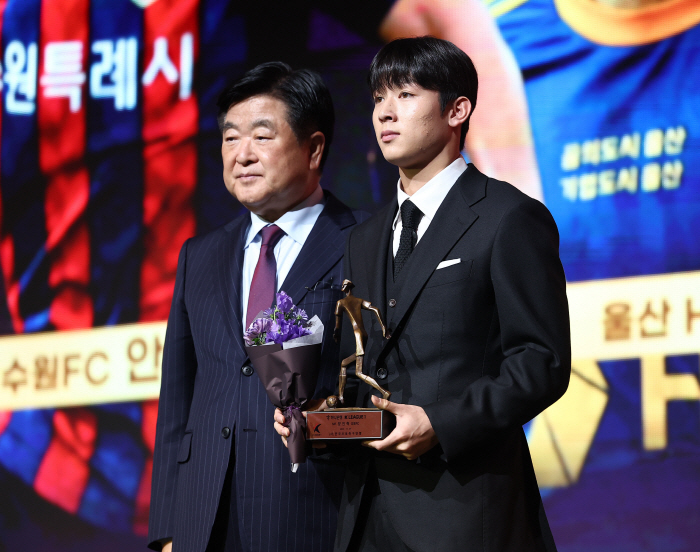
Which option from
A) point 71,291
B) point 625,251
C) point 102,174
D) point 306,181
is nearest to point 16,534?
point 71,291

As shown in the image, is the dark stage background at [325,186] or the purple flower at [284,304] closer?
the purple flower at [284,304]

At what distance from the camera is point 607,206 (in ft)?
9.53

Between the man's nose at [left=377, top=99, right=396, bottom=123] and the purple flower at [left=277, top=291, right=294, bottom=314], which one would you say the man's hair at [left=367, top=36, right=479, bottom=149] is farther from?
the purple flower at [left=277, top=291, right=294, bottom=314]

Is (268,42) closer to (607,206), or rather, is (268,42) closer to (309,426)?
(607,206)

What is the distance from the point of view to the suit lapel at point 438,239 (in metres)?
1.51

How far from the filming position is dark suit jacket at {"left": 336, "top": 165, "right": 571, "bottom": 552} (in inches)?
54.4

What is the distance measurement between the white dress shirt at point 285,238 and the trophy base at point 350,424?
60 cm

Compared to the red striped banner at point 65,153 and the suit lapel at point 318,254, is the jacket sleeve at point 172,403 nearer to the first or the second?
the suit lapel at point 318,254

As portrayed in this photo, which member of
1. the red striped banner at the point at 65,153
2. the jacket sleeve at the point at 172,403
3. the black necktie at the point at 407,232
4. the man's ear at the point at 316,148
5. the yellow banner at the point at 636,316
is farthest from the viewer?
the red striped banner at the point at 65,153

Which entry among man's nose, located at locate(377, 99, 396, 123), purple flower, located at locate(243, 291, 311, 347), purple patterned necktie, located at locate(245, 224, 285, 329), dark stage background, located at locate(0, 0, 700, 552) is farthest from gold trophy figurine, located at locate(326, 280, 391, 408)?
dark stage background, located at locate(0, 0, 700, 552)

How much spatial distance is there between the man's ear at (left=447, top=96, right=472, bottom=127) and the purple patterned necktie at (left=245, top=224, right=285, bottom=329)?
0.62 meters

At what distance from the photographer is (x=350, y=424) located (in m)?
1.41

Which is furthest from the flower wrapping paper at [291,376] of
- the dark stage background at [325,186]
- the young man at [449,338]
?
the dark stage background at [325,186]

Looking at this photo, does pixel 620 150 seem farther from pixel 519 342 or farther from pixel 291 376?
pixel 291 376
